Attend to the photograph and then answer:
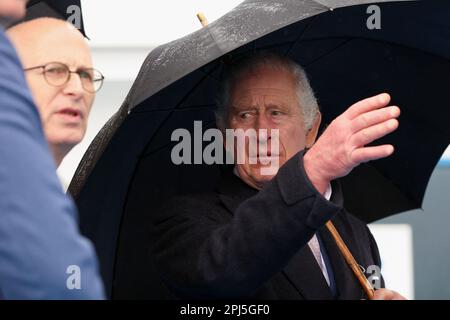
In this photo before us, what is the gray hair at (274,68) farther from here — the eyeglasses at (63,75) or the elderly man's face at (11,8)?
the elderly man's face at (11,8)

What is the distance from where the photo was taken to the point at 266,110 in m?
3.26

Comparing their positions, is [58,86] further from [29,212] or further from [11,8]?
[29,212]

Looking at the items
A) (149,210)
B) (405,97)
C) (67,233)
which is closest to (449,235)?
(405,97)

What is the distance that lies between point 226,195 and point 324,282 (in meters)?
0.44

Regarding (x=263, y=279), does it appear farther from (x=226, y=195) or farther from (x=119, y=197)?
(x=119, y=197)

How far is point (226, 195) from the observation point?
325 centimetres

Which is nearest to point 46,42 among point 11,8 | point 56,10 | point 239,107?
point 56,10

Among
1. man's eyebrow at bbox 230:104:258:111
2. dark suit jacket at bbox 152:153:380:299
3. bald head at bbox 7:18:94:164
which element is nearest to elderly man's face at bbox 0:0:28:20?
bald head at bbox 7:18:94:164

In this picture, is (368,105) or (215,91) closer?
(368,105)

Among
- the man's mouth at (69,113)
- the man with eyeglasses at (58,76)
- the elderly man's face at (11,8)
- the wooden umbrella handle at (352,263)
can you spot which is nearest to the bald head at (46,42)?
the man with eyeglasses at (58,76)

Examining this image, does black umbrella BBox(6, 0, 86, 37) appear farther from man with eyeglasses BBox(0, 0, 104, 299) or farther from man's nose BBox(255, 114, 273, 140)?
man with eyeglasses BBox(0, 0, 104, 299)

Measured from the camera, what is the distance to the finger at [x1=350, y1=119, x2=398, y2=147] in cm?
225

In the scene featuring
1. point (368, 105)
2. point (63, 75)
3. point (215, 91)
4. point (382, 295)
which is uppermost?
point (215, 91)

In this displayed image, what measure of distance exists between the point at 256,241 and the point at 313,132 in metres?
0.95
